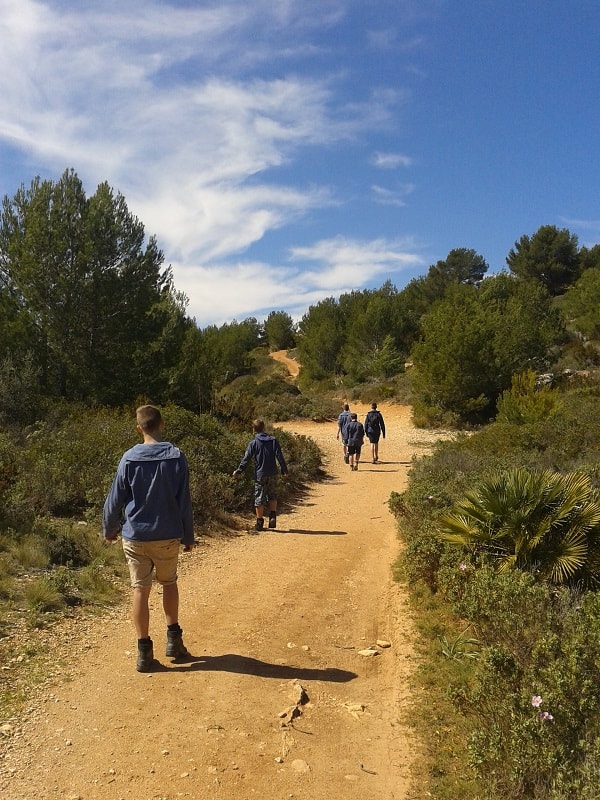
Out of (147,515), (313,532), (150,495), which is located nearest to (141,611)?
(147,515)

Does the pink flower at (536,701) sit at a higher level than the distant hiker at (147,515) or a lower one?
lower

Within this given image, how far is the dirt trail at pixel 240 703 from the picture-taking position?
3387 millimetres

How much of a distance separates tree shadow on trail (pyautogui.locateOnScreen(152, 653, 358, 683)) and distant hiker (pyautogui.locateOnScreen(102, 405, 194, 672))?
30 centimetres

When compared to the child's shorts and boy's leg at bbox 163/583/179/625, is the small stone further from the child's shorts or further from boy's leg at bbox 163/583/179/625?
the child's shorts

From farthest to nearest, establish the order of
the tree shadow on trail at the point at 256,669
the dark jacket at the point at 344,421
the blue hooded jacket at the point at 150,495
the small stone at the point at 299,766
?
the dark jacket at the point at 344,421 < the tree shadow on trail at the point at 256,669 < the blue hooded jacket at the point at 150,495 < the small stone at the point at 299,766

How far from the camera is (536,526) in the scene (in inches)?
231

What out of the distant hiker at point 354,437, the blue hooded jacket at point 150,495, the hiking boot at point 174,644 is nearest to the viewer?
the blue hooded jacket at point 150,495

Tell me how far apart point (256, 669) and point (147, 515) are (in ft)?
4.79

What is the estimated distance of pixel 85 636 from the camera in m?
5.31

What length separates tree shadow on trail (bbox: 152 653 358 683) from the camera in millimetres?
4699

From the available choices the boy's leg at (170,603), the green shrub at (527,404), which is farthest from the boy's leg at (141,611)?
the green shrub at (527,404)

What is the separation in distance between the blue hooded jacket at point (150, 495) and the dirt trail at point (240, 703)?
105 cm

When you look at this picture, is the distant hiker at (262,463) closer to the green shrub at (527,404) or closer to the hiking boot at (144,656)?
the hiking boot at (144,656)

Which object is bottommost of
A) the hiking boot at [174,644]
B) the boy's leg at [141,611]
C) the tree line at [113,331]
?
the hiking boot at [174,644]
